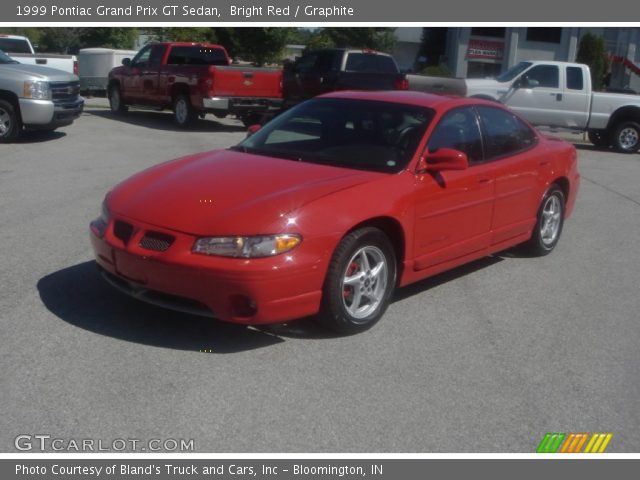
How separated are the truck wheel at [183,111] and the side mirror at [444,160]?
12.9m

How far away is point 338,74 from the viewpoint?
18.9 meters

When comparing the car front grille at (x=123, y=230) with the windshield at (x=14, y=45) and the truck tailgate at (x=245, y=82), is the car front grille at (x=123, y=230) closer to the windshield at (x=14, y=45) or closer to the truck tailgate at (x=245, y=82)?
the truck tailgate at (x=245, y=82)

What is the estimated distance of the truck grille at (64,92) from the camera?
14.3 metres

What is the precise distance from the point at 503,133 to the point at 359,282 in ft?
7.81

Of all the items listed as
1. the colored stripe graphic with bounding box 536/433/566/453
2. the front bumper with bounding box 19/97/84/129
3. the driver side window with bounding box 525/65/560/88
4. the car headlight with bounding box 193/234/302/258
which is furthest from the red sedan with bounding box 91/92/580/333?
the driver side window with bounding box 525/65/560/88

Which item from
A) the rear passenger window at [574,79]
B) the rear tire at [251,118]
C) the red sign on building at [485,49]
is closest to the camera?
the rear tire at [251,118]

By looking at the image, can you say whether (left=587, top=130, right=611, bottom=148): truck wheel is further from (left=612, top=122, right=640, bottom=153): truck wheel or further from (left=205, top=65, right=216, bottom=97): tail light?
(left=205, top=65, right=216, bottom=97): tail light

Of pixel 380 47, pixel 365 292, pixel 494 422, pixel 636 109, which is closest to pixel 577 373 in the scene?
pixel 494 422

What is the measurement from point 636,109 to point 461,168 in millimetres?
14873

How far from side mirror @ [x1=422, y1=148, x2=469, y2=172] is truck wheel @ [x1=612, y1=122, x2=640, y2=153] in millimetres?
14430

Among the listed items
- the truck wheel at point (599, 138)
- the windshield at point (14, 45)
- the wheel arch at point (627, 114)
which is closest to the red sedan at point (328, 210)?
the wheel arch at point (627, 114)

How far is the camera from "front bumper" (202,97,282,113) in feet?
57.5

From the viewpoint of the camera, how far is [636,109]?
63.3 feet

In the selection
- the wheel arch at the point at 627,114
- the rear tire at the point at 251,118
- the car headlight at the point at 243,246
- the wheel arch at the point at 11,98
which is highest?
the car headlight at the point at 243,246
